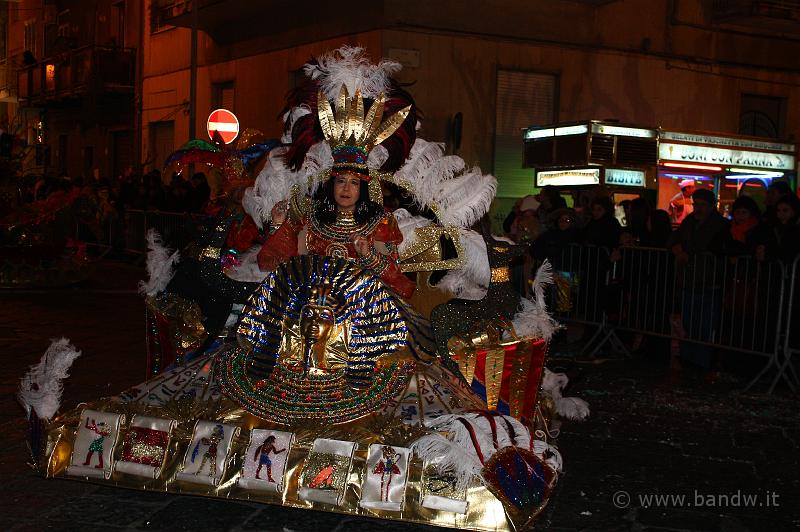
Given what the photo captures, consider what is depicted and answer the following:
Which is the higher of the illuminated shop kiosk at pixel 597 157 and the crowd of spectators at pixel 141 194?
the illuminated shop kiosk at pixel 597 157

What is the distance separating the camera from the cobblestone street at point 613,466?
13.2 ft

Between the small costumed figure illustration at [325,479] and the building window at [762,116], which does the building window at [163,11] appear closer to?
the building window at [762,116]

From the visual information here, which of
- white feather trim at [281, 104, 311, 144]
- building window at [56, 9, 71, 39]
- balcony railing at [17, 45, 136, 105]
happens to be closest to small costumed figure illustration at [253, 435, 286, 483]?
white feather trim at [281, 104, 311, 144]

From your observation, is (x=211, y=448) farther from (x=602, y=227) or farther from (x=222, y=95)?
(x=222, y=95)

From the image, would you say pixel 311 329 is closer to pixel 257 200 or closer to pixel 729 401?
pixel 257 200

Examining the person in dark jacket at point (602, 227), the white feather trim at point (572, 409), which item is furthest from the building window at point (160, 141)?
the white feather trim at point (572, 409)

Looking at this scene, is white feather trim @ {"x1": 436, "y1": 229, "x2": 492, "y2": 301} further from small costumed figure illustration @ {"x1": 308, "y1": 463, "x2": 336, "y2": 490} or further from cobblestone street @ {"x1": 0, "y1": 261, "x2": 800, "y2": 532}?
small costumed figure illustration @ {"x1": 308, "y1": 463, "x2": 336, "y2": 490}

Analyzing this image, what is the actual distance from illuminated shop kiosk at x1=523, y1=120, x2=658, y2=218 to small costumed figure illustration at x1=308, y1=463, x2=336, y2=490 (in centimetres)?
942

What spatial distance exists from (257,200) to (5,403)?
2.25m

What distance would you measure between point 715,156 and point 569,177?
228 cm

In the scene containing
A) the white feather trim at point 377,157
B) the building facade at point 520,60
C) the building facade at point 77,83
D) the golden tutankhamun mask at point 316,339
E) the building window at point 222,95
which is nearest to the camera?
the golden tutankhamun mask at point 316,339

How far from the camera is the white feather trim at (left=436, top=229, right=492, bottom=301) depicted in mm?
4832

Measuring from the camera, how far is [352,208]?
4812 millimetres

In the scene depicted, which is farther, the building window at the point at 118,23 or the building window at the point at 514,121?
the building window at the point at 118,23
